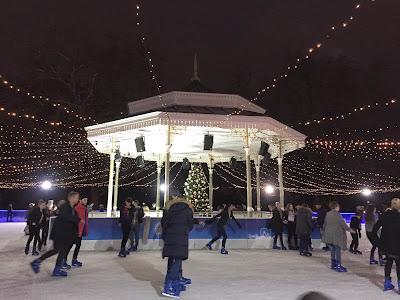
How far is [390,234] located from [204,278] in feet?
10.9

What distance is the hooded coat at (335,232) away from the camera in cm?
809

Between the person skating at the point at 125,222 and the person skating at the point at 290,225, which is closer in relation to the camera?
the person skating at the point at 125,222

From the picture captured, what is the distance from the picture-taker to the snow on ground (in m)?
5.79

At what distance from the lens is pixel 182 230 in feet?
19.3

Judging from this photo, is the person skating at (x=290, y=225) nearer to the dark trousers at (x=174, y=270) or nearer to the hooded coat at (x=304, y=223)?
the hooded coat at (x=304, y=223)

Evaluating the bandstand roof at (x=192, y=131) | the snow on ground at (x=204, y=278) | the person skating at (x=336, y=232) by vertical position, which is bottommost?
the snow on ground at (x=204, y=278)

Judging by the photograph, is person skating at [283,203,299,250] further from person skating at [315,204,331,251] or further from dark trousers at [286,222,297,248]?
person skating at [315,204,331,251]

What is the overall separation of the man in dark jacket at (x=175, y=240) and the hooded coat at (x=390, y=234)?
3.18 metres

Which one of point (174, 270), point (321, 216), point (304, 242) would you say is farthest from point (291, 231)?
point (174, 270)

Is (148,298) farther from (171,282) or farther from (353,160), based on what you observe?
(353,160)

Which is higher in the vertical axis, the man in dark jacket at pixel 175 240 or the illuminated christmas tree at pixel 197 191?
the illuminated christmas tree at pixel 197 191

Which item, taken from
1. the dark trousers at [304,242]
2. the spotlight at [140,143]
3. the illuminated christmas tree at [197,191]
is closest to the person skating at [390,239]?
the dark trousers at [304,242]

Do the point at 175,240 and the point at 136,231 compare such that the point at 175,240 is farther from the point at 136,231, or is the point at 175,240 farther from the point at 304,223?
the point at 304,223

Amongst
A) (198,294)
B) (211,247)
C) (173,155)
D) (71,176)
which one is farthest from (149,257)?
(71,176)
